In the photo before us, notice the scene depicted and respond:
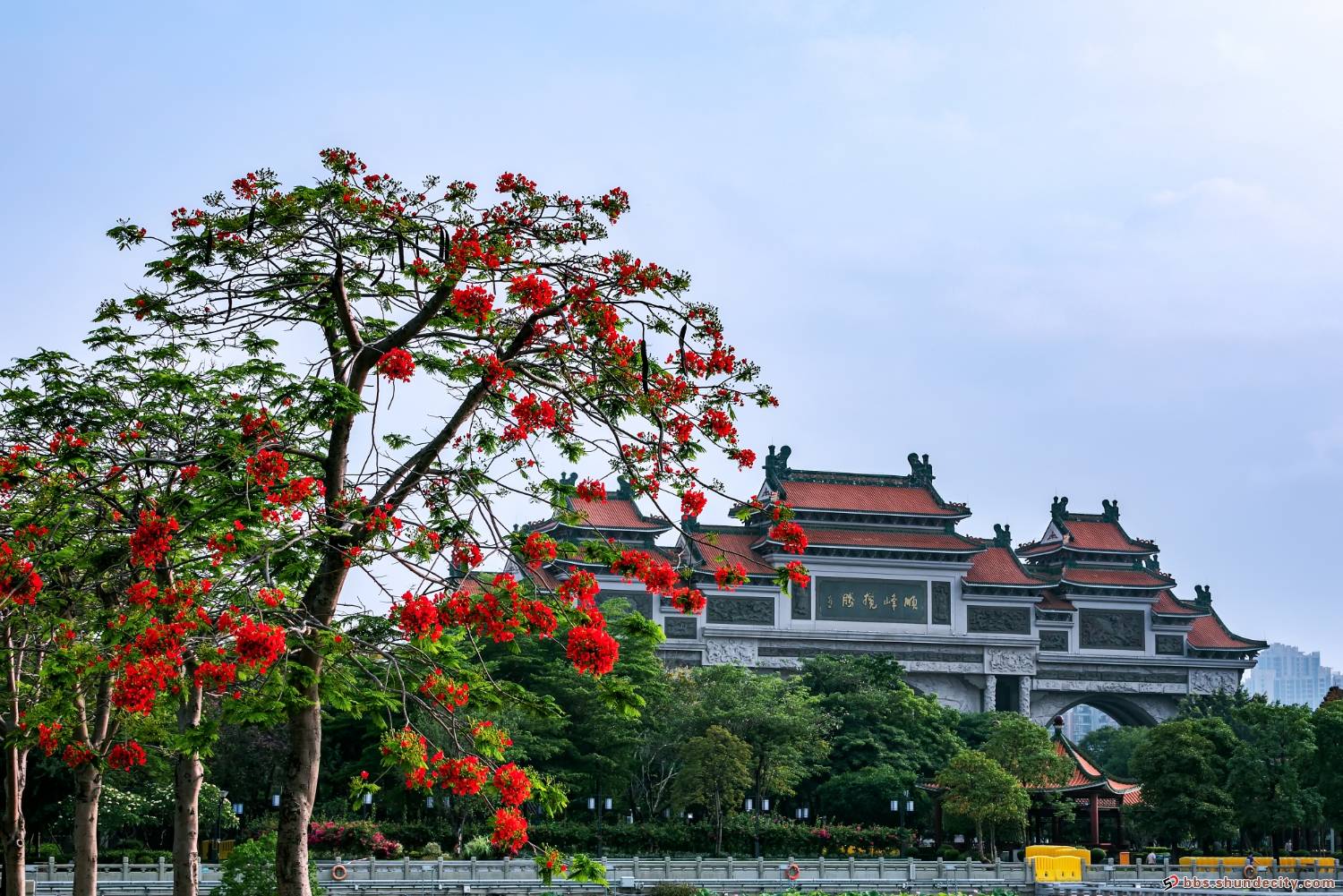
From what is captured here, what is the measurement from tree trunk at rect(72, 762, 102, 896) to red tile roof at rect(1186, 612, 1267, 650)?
5812 centimetres

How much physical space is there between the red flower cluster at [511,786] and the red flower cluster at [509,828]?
7 cm

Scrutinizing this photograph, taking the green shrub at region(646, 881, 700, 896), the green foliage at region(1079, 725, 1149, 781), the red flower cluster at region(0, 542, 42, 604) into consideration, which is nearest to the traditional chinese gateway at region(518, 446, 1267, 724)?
the green foliage at region(1079, 725, 1149, 781)

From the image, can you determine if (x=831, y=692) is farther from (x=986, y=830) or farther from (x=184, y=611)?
(x=184, y=611)

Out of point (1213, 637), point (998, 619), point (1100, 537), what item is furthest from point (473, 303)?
point (1213, 637)

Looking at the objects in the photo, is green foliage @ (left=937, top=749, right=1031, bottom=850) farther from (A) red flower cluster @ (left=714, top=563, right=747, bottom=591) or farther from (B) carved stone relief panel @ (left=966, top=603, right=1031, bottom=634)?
(A) red flower cluster @ (left=714, top=563, right=747, bottom=591)

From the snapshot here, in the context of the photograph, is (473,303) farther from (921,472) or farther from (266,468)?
(921,472)

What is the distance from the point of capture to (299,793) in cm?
883

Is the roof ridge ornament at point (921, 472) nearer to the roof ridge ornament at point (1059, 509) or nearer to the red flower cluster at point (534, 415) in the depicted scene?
the roof ridge ornament at point (1059, 509)

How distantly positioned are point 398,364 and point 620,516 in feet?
159

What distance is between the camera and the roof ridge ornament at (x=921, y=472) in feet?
206

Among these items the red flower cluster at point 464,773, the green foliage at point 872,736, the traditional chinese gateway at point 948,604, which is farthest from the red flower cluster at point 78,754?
the traditional chinese gateway at point 948,604

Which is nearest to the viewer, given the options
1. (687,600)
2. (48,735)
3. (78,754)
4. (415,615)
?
(415,615)

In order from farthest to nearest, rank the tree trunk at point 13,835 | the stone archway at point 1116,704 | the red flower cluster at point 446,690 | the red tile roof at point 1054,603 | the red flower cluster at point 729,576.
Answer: the stone archway at point 1116,704 < the red tile roof at point 1054,603 < the tree trunk at point 13,835 < the red flower cluster at point 729,576 < the red flower cluster at point 446,690

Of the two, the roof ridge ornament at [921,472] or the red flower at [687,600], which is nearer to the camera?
the red flower at [687,600]
